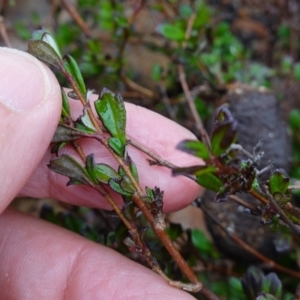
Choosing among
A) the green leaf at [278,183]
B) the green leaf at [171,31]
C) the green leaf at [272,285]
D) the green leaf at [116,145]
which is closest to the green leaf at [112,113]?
the green leaf at [116,145]

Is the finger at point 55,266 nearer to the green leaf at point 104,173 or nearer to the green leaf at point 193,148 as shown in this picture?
the green leaf at point 104,173

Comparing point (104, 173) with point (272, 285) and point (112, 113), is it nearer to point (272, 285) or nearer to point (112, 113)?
point (112, 113)

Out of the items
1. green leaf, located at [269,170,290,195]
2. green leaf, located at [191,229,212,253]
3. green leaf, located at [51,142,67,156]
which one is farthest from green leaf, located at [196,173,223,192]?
green leaf, located at [191,229,212,253]

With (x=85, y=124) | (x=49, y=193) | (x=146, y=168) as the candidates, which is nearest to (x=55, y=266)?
(x=49, y=193)

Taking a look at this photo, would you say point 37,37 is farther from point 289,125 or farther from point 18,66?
point 289,125

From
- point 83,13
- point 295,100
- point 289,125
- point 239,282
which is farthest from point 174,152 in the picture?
point 83,13

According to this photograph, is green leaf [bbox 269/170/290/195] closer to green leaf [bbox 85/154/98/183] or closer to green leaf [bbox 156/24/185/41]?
green leaf [bbox 85/154/98/183]
